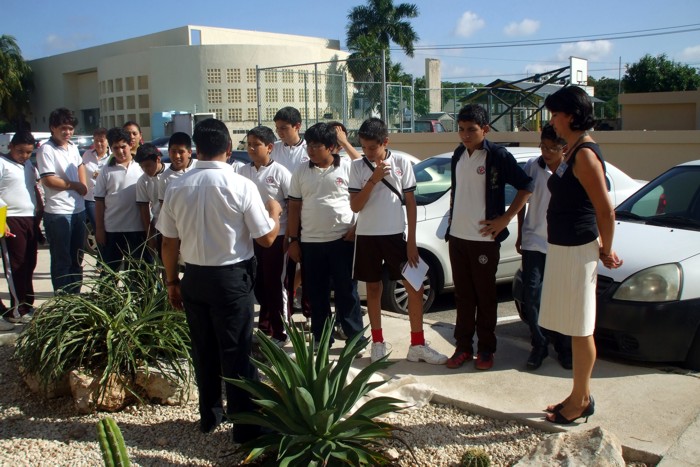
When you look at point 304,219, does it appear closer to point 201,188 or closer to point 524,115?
point 201,188

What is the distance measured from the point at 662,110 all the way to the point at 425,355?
21.0 meters

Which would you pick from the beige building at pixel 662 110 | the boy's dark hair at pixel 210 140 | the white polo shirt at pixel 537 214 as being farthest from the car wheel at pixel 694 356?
the beige building at pixel 662 110

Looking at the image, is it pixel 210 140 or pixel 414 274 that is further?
pixel 414 274

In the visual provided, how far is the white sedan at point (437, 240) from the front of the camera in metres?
7.02

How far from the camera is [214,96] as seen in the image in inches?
1768

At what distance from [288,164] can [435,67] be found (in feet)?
93.3

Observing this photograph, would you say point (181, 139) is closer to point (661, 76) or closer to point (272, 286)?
point (272, 286)

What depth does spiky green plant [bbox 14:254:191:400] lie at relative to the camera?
4.54 metres

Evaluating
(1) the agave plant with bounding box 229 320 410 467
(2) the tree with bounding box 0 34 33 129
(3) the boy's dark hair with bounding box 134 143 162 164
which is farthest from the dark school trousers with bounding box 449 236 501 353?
(2) the tree with bounding box 0 34 33 129

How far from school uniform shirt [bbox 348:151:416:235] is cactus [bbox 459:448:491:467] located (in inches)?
77.6

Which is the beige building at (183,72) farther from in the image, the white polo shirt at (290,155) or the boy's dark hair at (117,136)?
the white polo shirt at (290,155)

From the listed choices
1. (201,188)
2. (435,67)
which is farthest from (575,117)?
(435,67)

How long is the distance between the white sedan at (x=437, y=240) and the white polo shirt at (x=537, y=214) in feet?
5.28

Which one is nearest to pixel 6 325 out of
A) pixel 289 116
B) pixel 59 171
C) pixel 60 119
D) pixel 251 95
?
pixel 59 171
